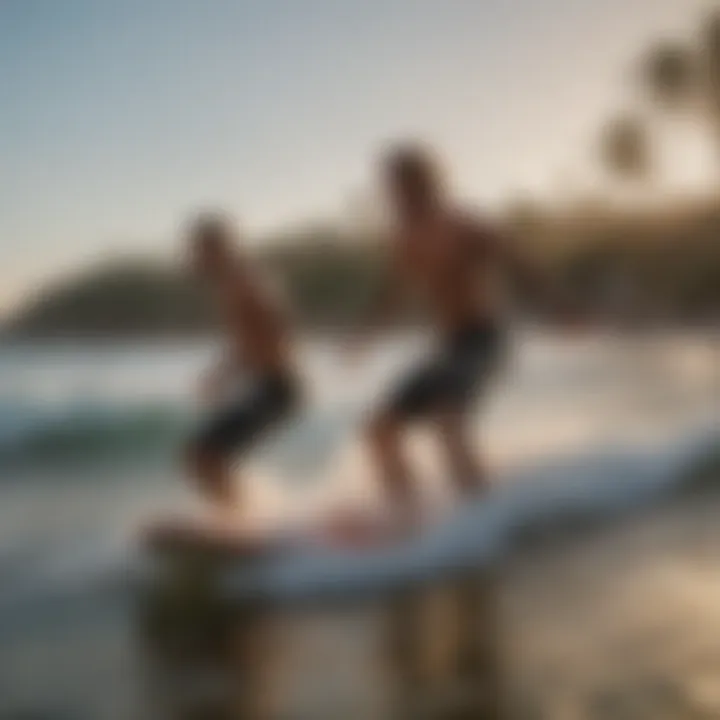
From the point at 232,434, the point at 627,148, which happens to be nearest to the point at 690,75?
the point at 627,148

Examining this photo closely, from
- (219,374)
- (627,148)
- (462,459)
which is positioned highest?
(627,148)

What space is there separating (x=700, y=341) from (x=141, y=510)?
0.62 m

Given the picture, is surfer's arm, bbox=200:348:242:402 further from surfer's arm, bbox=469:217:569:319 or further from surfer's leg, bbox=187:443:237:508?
surfer's arm, bbox=469:217:569:319

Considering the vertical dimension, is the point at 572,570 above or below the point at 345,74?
below

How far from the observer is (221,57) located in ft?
4.36

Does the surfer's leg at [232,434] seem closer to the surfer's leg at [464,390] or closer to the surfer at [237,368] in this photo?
the surfer at [237,368]

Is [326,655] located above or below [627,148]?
below

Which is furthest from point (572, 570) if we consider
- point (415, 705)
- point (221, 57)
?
point (221, 57)

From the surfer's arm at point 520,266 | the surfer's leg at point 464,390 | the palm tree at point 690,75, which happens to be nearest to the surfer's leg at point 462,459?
the surfer's leg at point 464,390

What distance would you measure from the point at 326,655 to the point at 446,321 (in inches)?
14.3

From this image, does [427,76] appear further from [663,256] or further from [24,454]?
[24,454]

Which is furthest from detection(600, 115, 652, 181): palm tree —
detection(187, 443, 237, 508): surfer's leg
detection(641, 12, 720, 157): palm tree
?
detection(187, 443, 237, 508): surfer's leg

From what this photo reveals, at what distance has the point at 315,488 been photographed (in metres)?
1.23

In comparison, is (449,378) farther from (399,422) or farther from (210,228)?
(210,228)
